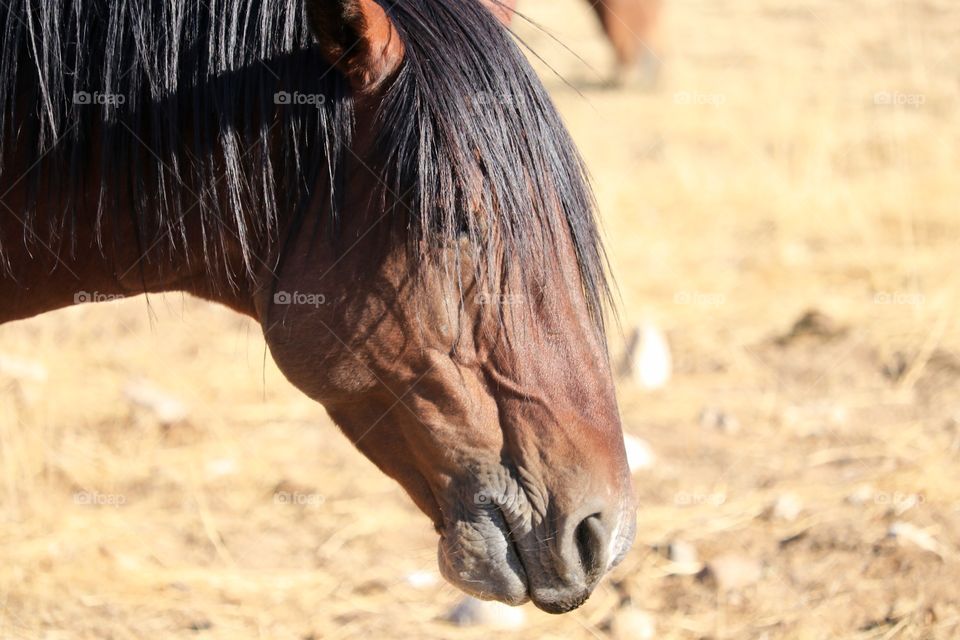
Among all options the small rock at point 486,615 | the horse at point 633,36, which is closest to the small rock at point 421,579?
the small rock at point 486,615

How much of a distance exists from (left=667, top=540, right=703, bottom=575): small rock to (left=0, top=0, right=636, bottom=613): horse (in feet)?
3.84

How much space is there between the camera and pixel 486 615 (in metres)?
2.64

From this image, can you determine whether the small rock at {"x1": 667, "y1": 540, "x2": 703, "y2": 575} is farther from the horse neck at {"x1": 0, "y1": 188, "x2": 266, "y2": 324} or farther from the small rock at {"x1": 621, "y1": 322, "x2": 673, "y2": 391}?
the horse neck at {"x1": 0, "y1": 188, "x2": 266, "y2": 324}

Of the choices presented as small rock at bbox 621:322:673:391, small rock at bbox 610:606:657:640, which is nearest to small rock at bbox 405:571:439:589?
small rock at bbox 610:606:657:640

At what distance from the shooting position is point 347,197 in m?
1.71

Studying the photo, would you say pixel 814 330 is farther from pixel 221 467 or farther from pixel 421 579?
pixel 221 467

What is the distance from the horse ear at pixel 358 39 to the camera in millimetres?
1535

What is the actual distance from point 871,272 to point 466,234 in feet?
13.6

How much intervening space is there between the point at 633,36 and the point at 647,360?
603cm

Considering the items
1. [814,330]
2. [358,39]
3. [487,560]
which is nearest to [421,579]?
[487,560]

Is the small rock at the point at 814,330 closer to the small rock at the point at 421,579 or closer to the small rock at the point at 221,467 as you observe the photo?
the small rock at the point at 421,579

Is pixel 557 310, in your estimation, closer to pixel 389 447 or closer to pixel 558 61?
pixel 389 447

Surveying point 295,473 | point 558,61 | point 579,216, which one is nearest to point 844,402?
point 295,473

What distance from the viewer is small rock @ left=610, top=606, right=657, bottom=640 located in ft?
8.45
